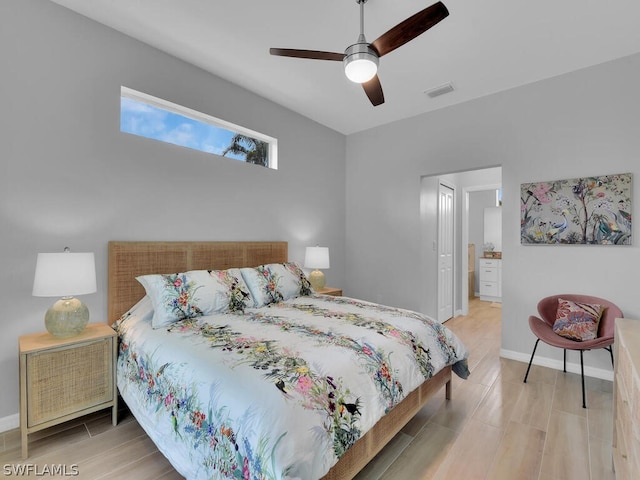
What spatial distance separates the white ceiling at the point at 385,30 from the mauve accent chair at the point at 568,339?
2.15 metres

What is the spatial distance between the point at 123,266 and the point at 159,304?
0.57 meters

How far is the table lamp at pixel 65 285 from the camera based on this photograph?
1.83 metres

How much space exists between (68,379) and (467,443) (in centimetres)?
248

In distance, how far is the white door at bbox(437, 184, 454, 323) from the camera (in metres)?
4.44

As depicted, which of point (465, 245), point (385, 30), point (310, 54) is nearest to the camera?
point (310, 54)

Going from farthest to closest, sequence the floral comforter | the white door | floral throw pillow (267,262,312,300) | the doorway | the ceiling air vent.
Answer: the white door → the doorway → the ceiling air vent → floral throw pillow (267,262,312,300) → the floral comforter

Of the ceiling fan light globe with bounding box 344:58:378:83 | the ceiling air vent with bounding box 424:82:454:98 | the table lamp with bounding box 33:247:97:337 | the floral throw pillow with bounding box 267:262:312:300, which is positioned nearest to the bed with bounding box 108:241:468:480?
the floral throw pillow with bounding box 267:262:312:300

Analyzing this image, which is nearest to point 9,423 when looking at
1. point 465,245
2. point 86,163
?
point 86,163

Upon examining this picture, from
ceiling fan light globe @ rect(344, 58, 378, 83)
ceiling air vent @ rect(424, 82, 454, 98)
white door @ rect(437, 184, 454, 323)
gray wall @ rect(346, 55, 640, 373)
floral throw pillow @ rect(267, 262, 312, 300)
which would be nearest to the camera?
ceiling fan light globe @ rect(344, 58, 378, 83)

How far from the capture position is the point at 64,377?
1.87 meters

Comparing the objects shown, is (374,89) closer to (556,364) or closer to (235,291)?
(235,291)

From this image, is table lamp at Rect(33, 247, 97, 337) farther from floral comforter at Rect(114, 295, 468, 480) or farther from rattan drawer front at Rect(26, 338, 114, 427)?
floral comforter at Rect(114, 295, 468, 480)

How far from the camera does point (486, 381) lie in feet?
9.00

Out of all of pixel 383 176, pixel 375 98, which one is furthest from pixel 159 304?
pixel 383 176
